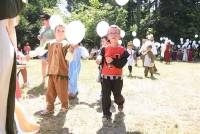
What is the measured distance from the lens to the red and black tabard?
24.8ft

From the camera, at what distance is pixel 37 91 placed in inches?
429

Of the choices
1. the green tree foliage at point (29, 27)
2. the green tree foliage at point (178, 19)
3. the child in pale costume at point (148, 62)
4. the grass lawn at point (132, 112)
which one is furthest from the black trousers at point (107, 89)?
the green tree foliage at point (178, 19)

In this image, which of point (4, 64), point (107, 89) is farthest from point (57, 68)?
point (4, 64)

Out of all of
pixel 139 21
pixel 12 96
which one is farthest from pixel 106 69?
pixel 139 21

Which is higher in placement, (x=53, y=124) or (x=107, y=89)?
(x=107, y=89)

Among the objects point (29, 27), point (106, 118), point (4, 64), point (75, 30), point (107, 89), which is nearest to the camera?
point (4, 64)

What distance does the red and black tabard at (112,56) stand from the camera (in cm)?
755

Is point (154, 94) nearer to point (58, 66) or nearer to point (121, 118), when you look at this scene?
point (121, 118)

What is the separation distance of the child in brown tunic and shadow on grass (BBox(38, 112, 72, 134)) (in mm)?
224

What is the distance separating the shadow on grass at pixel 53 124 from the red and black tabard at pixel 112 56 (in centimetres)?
106

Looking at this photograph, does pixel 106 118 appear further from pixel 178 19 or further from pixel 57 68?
pixel 178 19

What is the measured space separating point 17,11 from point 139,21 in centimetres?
4123

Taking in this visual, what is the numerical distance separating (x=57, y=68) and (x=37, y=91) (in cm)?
331

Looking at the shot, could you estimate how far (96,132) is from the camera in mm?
7039
